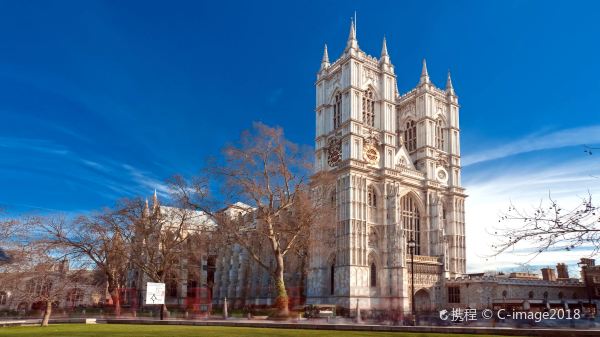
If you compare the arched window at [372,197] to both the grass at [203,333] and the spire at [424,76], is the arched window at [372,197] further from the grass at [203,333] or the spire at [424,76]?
the grass at [203,333]

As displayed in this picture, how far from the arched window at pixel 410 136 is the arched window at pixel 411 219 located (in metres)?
8.34

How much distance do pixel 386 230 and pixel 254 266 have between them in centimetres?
2064

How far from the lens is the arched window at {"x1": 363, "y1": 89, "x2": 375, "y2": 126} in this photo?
196 ft

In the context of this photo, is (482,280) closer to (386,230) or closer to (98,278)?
(386,230)

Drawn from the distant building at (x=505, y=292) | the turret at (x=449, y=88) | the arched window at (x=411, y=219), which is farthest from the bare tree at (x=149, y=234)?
the turret at (x=449, y=88)

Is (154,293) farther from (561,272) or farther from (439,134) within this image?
(561,272)

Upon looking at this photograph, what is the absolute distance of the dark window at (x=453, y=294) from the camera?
53.2 meters

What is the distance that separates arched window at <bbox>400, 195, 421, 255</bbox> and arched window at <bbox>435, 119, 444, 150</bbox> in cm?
945

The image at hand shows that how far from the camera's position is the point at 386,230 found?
178ft

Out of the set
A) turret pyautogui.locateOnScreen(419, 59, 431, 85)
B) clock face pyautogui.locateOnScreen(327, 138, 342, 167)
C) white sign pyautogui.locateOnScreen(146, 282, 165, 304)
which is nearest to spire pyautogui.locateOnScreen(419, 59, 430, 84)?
turret pyautogui.locateOnScreen(419, 59, 431, 85)

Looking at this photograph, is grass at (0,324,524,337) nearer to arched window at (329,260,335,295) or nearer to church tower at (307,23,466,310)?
church tower at (307,23,466,310)

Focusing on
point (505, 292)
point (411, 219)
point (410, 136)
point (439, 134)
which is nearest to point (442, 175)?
point (439, 134)

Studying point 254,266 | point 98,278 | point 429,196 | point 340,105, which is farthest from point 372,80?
point 98,278

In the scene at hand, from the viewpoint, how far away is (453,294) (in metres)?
53.9
